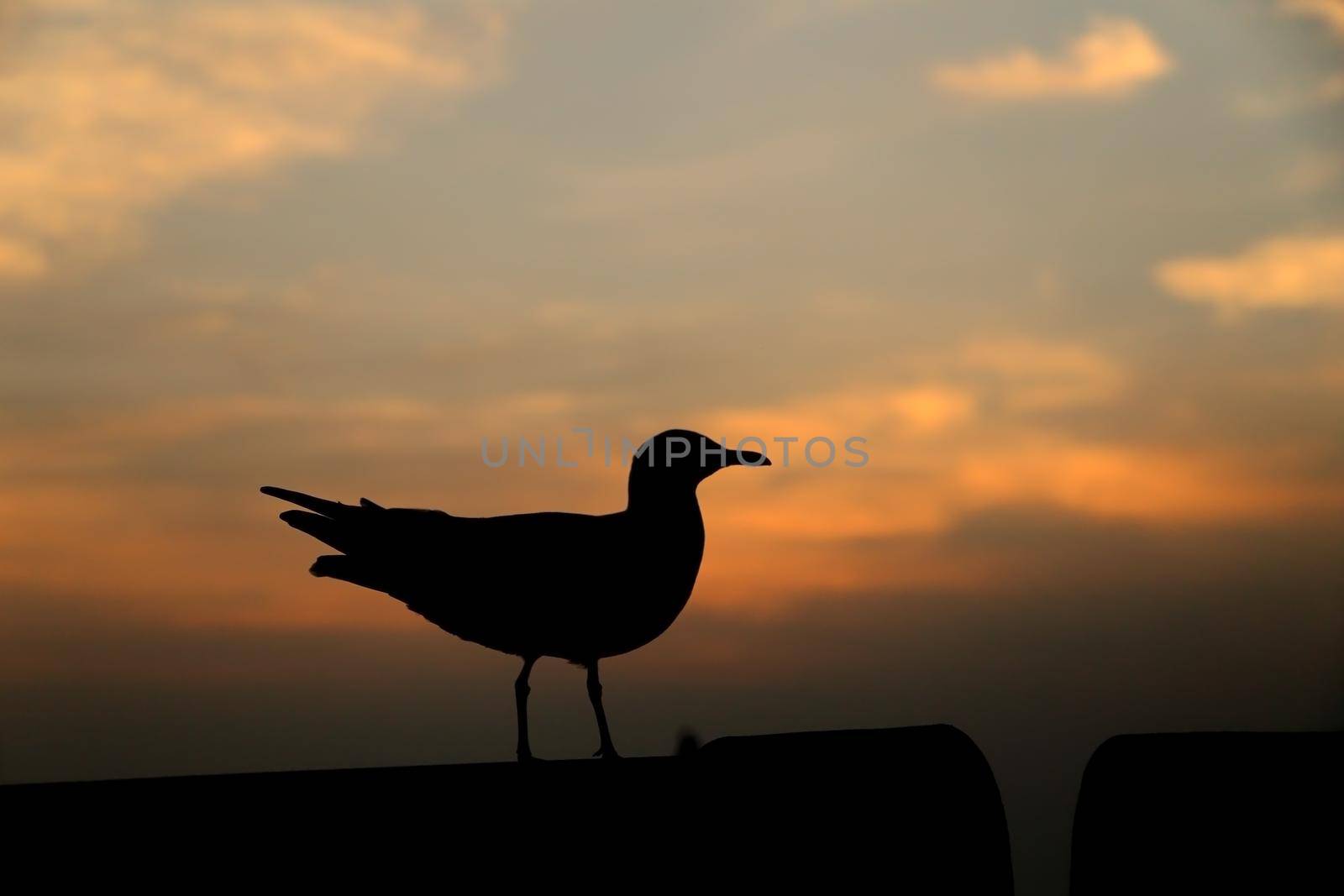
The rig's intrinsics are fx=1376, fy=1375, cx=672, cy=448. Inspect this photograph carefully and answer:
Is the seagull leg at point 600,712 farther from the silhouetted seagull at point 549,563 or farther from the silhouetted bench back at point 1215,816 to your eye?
the silhouetted bench back at point 1215,816

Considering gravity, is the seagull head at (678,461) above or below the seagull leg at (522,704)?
above

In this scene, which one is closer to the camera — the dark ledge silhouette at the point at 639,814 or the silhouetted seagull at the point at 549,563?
the dark ledge silhouette at the point at 639,814

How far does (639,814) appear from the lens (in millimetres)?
2559

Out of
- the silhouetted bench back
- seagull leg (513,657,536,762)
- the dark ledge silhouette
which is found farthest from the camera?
seagull leg (513,657,536,762)

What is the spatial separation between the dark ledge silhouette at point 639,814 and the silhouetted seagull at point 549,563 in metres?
2.50

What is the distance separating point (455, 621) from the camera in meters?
5.72

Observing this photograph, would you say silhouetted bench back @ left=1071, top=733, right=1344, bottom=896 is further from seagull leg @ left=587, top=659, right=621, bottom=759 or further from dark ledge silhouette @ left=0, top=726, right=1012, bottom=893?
seagull leg @ left=587, top=659, right=621, bottom=759

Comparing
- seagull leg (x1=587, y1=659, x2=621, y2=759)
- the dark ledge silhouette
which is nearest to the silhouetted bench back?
the dark ledge silhouette

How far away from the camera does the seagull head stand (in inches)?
226

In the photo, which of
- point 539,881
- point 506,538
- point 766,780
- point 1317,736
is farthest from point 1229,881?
point 506,538

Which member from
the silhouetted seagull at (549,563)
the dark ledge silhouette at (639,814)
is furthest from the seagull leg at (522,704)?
the dark ledge silhouette at (639,814)

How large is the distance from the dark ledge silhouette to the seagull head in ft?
9.40

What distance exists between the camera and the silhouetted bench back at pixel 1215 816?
2.64 meters

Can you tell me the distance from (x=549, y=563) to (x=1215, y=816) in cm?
316
